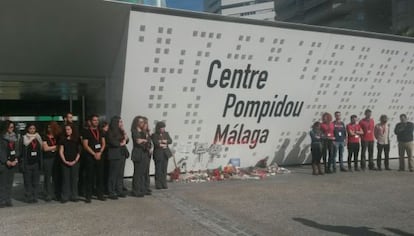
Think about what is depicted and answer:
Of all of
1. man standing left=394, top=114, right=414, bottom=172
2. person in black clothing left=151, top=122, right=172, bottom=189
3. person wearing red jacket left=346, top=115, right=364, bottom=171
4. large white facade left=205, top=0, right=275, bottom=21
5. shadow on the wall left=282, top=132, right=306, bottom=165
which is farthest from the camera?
large white facade left=205, top=0, right=275, bottom=21

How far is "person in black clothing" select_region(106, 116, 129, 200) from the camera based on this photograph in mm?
8703

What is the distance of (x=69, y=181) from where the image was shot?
855cm

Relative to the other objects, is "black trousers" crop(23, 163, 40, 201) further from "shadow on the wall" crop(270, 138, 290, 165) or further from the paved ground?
"shadow on the wall" crop(270, 138, 290, 165)

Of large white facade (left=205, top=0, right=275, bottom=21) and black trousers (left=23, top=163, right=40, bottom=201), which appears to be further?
large white facade (left=205, top=0, right=275, bottom=21)

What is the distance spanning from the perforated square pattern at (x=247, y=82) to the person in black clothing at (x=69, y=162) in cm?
262

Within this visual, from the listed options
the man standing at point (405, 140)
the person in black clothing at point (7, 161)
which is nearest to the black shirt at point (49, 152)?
the person in black clothing at point (7, 161)

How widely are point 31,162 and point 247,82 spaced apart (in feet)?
19.6

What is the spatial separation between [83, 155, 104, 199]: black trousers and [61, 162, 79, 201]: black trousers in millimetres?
187

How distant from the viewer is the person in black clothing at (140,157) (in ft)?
29.5

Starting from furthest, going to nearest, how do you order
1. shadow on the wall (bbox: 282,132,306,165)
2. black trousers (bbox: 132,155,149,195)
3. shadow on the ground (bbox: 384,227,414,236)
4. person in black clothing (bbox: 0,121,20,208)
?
shadow on the wall (bbox: 282,132,306,165)
black trousers (bbox: 132,155,149,195)
person in black clothing (bbox: 0,121,20,208)
shadow on the ground (bbox: 384,227,414,236)

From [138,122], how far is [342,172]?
5.77m

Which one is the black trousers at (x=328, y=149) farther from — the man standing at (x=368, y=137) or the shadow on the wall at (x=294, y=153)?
the shadow on the wall at (x=294, y=153)

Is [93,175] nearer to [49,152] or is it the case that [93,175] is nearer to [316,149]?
[49,152]

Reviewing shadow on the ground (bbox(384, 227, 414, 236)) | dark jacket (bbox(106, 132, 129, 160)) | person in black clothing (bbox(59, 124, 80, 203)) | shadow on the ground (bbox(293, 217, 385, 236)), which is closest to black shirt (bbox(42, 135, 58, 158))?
person in black clothing (bbox(59, 124, 80, 203))
